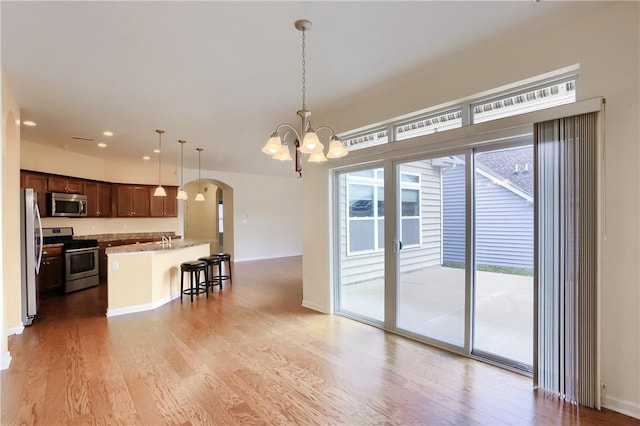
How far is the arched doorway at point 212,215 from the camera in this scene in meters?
9.87

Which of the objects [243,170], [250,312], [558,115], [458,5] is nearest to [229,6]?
[458,5]

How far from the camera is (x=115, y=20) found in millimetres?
2295

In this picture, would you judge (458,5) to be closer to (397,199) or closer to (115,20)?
(397,199)

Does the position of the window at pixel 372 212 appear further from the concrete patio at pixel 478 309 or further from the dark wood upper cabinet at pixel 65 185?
the dark wood upper cabinet at pixel 65 185

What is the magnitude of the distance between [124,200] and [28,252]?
12.2ft

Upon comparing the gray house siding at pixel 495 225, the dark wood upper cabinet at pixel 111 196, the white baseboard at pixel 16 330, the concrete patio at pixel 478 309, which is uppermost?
the dark wood upper cabinet at pixel 111 196

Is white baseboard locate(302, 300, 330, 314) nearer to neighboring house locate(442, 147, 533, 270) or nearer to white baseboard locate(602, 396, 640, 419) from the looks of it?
neighboring house locate(442, 147, 533, 270)

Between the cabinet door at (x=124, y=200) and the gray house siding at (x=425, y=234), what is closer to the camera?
the gray house siding at (x=425, y=234)

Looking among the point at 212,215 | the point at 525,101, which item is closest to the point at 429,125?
the point at 525,101

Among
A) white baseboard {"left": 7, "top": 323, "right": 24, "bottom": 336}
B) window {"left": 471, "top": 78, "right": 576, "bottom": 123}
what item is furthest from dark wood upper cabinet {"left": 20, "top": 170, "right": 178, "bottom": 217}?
window {"left": 471, "top": 78, "right": 576, "bottom": 123}

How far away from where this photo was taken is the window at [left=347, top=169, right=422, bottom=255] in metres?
3.74

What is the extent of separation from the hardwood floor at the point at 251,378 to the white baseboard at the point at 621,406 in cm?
5

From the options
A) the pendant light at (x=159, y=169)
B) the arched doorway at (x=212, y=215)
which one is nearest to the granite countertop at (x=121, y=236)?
the pendant light at (x=159, y=169)

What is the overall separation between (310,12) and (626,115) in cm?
231
